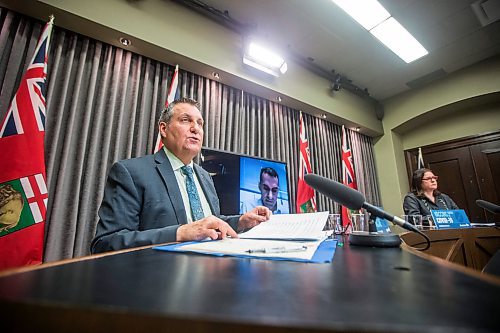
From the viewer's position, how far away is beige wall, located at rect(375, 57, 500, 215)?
330 centimetres

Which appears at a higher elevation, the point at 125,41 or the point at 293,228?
the point at 125,41

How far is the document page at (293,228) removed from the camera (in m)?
0.62

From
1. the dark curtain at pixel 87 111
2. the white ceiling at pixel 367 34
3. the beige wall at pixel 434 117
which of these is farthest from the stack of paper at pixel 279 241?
the beige wall at pixel 434 117

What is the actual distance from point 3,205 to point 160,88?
1.46 metres

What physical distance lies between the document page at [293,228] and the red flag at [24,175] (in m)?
1.38

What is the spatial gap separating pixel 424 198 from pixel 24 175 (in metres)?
3.66

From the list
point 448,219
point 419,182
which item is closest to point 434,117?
point 419,182

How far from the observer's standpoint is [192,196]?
3.67 feet

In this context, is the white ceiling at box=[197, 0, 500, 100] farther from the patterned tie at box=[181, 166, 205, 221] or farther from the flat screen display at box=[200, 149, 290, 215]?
the patterned tie at box=[181, 166, 205, 221]

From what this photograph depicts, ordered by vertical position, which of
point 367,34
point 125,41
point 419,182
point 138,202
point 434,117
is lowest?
point 138,202

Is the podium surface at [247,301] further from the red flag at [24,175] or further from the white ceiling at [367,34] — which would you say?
the white ceiling at [367,34]

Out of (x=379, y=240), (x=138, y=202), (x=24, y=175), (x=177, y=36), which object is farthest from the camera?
(x=177, y=36)

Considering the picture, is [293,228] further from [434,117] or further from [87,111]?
[434,117]

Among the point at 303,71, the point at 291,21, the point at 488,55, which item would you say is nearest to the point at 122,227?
the point at 291,21
